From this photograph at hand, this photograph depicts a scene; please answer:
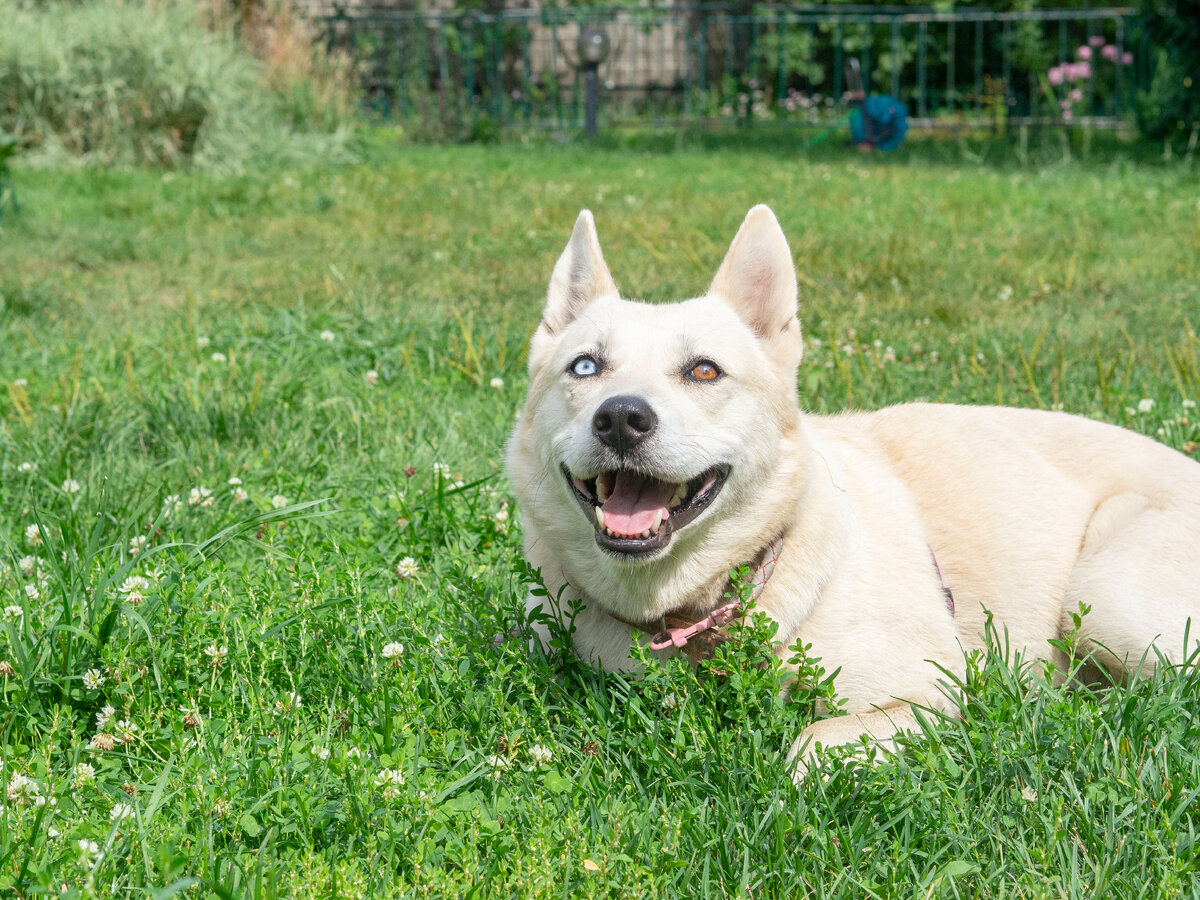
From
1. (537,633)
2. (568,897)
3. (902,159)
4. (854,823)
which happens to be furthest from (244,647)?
(902,159)

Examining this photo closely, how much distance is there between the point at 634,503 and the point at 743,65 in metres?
21.1

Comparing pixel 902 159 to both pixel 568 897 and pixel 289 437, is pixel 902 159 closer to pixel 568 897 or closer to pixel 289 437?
pixel 289 437

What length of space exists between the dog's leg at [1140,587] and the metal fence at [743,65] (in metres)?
14.3

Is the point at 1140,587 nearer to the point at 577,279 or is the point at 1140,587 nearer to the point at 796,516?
the point at 796,516

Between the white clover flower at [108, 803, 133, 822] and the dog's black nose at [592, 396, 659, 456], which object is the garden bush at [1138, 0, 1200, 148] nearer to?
the dog's black nose at [592, 396, 659, 456]

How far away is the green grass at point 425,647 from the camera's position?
2.04 m

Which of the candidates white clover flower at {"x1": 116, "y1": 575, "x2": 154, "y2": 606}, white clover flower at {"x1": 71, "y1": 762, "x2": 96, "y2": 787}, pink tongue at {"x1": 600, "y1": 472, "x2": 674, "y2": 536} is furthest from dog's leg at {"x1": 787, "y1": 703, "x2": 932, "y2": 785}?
white clover flower at {"x1": 116, "y1": 575, "x2": 154, "y2": 606}

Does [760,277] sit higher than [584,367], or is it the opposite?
[760,277]

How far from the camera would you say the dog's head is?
2.57 metres

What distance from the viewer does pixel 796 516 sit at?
2830mm

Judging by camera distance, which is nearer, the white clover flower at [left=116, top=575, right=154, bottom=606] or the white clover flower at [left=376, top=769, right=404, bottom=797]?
the white clover flower at [left=376, top=769, right=404, bottom=797]

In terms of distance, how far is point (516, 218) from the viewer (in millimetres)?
8992

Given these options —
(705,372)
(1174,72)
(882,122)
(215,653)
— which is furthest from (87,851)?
(882,122)

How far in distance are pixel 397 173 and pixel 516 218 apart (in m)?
2.94
